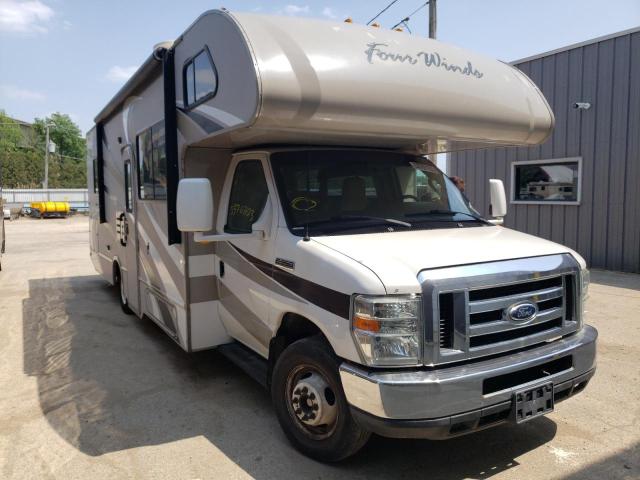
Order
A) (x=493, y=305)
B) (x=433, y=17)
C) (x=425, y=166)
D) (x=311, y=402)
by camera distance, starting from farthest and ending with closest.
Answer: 1. (x=433, y=17)
2. (x=425, y=166)
3. (x=311, y=402)
4. (x=493, y=305)

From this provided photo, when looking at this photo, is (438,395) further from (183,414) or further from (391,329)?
(183,414)

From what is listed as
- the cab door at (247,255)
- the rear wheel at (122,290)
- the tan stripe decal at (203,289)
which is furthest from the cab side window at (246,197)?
the rear wheel at (122,290)

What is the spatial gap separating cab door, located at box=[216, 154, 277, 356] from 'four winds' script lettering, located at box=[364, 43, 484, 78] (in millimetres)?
1148

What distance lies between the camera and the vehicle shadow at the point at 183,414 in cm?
352

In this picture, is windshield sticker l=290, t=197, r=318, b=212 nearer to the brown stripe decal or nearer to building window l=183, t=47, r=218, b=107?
the brown stripe decal

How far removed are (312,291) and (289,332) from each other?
0.63 meters

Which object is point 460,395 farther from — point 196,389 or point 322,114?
point 196,389

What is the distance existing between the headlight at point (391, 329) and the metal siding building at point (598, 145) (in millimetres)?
8286

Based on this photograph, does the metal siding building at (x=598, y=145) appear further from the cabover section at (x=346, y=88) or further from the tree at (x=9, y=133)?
the tree at (x=9, y=133)

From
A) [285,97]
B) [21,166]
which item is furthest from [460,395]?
[21,166]

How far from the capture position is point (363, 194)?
426 cm

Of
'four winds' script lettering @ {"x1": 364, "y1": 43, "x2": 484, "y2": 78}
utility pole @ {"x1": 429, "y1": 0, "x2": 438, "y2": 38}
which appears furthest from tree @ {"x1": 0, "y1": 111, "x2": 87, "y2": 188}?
'four winds' script lettering @ {"x1": 364, "y1": 43, "x2": 484, "y2": 78}

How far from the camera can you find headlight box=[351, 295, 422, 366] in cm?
292

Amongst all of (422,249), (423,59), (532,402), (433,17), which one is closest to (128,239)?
(423,59)
